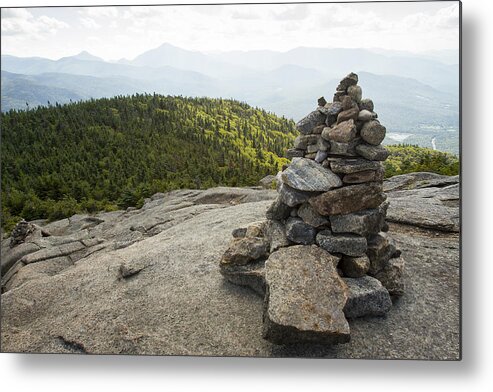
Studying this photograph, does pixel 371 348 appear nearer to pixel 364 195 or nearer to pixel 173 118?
pixel 364 195

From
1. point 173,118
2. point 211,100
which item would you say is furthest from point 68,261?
point 211,100

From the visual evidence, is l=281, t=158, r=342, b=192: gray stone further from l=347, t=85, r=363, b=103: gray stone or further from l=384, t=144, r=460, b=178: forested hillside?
l=384, t=144, r=460, b=178: forested hillside

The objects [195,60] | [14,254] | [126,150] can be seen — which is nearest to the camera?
[14,254]

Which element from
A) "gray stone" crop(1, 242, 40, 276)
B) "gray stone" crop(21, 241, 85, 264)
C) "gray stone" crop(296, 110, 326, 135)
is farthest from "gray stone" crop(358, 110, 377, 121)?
"gray stone" crop(1, 242, 40, 276)

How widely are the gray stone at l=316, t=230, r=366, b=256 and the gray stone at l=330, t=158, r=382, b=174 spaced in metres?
1.06

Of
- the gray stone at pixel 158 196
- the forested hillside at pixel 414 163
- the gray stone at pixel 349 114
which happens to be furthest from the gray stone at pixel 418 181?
the gray stone at pixel 158 196

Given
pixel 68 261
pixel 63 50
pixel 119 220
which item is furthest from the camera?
pixel 119 220

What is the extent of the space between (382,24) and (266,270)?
17.5 ft

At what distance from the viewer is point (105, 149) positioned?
99.6ft

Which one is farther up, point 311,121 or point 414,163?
point 311,121

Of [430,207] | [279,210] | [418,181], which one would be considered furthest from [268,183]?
[279,210]

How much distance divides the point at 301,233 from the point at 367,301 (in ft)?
4.80

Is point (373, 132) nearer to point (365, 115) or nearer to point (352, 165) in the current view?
point (365, 115)

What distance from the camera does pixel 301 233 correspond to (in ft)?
18.8
